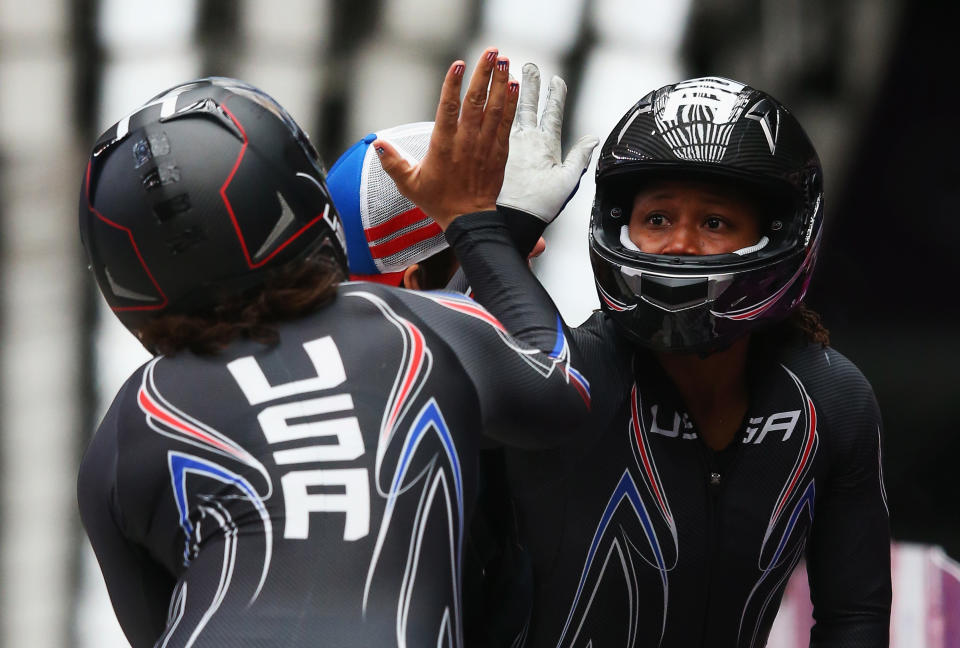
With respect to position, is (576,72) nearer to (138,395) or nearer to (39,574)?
(39,574)

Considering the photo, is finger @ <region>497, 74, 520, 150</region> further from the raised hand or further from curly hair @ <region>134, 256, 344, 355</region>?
curly hair @ <region>134, 256, 344, 355</region>

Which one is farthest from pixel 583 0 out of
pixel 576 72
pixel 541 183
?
pixel 541 183

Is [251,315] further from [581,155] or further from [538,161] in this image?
[581,155]

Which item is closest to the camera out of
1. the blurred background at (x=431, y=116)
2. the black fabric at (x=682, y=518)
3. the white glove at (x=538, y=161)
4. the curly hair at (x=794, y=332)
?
the white glove at (x=538, y=161)

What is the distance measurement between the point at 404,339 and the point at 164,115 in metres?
0.49

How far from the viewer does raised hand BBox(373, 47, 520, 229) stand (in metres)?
2.09

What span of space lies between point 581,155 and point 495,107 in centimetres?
29

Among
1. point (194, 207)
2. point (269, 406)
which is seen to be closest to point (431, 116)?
point (194, 207)

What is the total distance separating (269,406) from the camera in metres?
1.69

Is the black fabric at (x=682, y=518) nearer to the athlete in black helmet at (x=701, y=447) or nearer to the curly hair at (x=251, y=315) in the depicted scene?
the athlete in black helmet at (x=701, y=447)

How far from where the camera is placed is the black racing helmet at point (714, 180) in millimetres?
2270

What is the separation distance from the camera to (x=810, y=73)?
452 centimetres

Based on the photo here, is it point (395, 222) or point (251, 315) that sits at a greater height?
point (395, 222)

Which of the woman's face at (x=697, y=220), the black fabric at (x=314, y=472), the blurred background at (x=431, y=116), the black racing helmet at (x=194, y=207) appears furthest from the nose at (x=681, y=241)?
the blurred background at (x=431, y=116)
